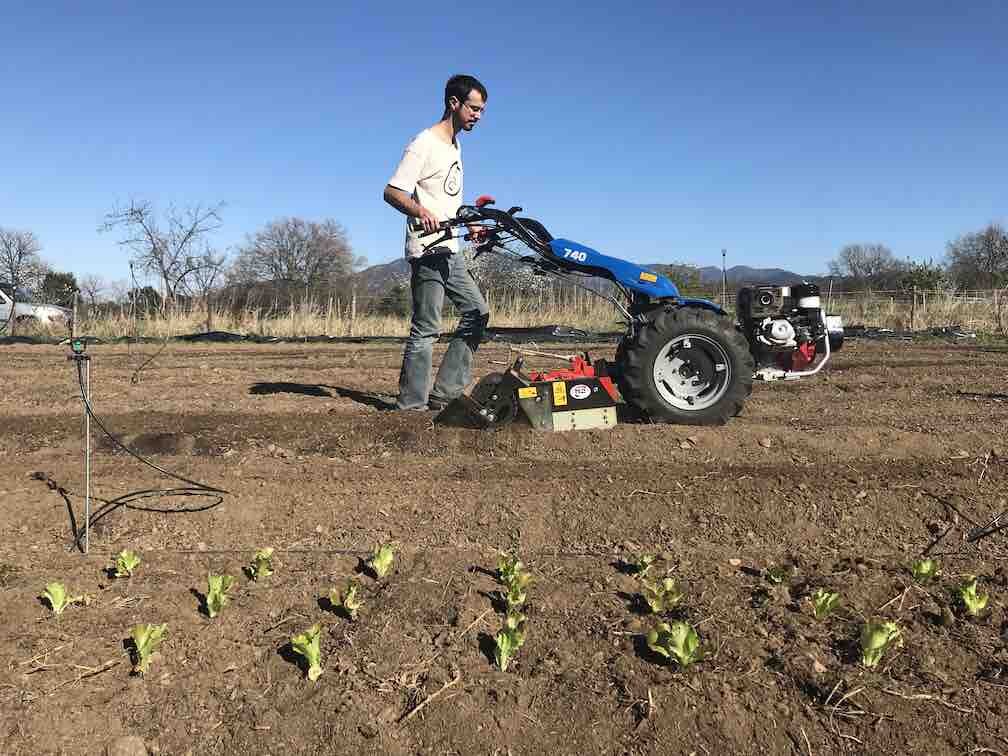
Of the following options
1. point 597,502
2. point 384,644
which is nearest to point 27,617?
point 384,644

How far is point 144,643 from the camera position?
2.51 metres

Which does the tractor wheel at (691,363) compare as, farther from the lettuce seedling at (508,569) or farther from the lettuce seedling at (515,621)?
the lettuce seedling at (515,621)

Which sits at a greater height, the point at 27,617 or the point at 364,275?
the point at 364,275

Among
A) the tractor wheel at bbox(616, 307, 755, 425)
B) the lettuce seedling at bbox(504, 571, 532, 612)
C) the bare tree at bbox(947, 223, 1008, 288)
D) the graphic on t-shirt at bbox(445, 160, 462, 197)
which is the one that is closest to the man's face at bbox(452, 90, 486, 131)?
the graphic on t-shirt at bbox(445, 160, 462, 197)

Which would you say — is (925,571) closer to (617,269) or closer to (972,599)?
(972,599)

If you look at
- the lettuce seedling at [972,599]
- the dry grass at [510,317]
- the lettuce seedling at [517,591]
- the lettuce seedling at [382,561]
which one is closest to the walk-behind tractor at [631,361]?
the lettuce seedling at [382,561]

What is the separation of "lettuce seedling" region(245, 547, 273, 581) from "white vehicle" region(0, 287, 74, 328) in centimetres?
1842

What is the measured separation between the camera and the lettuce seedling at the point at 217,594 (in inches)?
112

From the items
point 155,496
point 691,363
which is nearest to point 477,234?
point 691,363

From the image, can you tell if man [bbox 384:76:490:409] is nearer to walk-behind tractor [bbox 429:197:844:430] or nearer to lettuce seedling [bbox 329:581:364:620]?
walk-behind tractor [bbox 429:197:844:430]

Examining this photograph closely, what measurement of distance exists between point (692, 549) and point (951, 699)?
4.08 ft

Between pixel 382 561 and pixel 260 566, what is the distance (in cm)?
47

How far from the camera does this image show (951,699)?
91.1 inches

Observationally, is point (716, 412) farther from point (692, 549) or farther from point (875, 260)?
point (875, 260)
